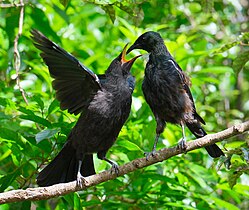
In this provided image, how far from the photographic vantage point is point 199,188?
550 centimetres

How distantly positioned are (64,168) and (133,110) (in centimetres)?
96

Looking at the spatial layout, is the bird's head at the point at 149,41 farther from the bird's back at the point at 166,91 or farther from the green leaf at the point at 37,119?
the green leaf at the point at 37,119

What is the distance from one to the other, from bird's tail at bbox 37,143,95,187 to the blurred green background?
7 cm

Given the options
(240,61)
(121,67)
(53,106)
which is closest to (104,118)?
(53,106)

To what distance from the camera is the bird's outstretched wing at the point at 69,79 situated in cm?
441

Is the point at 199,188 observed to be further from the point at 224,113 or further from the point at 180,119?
the point at 224,113

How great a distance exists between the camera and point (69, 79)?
15.4ft

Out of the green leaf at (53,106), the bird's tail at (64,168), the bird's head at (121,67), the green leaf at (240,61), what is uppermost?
the green leaf at (240,61)

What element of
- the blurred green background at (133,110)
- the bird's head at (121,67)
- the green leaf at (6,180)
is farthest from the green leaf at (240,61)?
the green leaf at (6,180)

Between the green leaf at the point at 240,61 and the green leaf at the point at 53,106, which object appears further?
the green leaf at the point at 240,61

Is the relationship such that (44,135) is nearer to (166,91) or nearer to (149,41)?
(166,91)

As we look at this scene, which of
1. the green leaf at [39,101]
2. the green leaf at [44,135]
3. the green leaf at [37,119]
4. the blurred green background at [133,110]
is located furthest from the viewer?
the blurred green background at [133,110]

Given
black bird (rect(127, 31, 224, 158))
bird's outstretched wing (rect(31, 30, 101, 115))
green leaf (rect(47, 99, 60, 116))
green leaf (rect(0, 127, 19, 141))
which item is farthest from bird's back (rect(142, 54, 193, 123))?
green leaf (rect(0, 127, 19, 141))

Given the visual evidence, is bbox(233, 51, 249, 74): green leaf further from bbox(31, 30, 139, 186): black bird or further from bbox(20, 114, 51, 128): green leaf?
bbox(20, 114, 51, 128): green leaf
